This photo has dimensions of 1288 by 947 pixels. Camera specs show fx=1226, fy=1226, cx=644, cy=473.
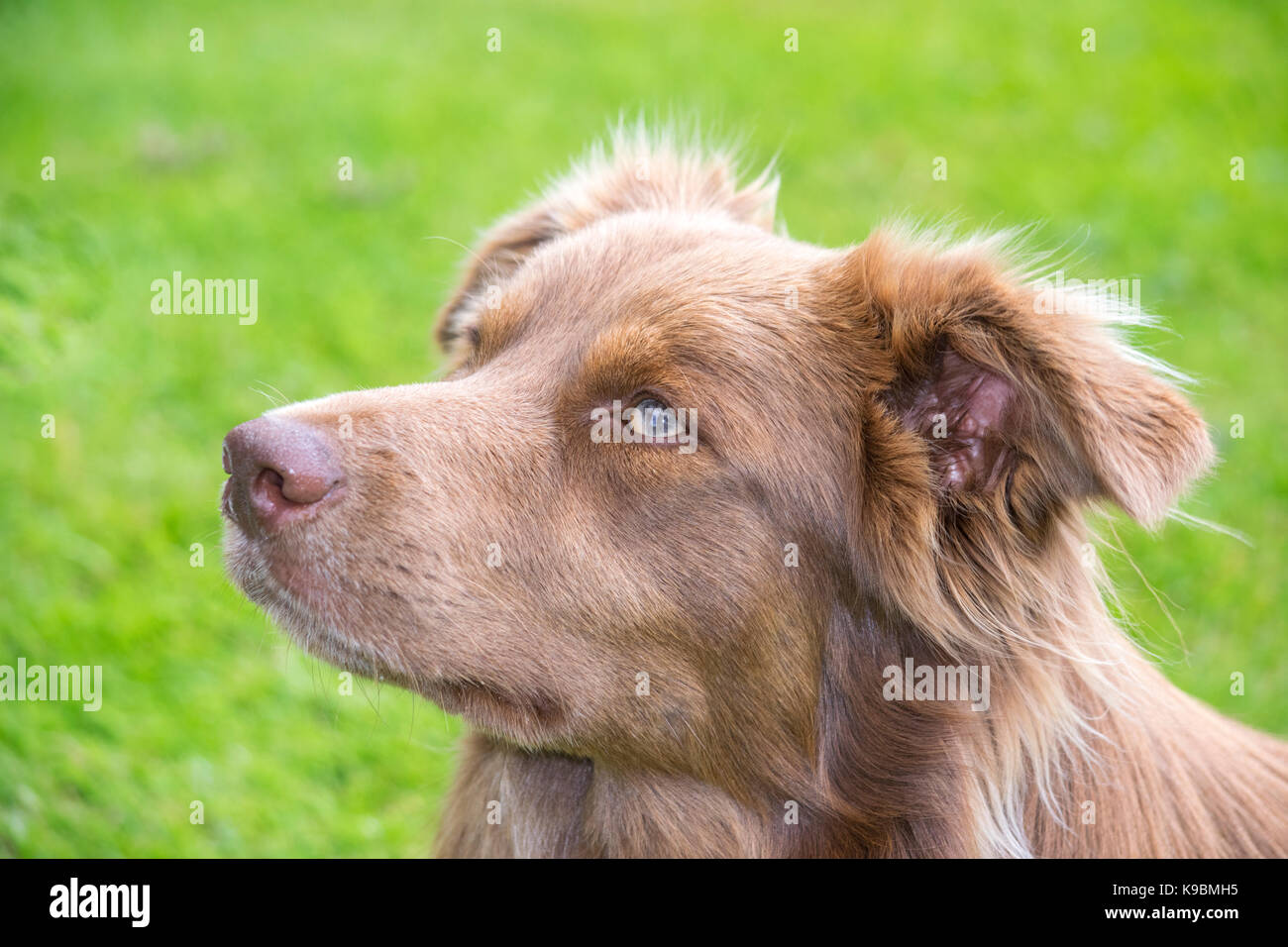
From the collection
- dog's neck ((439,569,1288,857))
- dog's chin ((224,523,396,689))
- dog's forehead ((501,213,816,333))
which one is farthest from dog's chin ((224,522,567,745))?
dog's forehead ((501,213,816,333))

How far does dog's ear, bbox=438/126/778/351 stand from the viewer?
4.29 m

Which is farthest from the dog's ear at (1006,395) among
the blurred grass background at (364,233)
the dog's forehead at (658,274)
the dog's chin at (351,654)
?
the dog's chin at (351,654)

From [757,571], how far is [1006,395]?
2.45 ft

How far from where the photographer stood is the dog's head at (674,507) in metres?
2.98

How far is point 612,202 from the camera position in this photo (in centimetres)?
433

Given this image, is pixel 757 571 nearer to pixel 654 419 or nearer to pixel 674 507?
pixel 674 507

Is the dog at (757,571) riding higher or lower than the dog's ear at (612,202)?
lower

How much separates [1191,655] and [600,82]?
7.58 m

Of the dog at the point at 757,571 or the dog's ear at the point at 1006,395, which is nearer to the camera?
the dog's ear at the point at 1006,395

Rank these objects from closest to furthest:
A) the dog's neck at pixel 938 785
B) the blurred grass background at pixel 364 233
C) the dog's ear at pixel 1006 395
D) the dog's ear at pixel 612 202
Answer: the dog's ear at pixel 1006 395
the dog's neck at pixel 938 785
the dog's ear at pixel 612 202
the blurred grass background at pixel 364 233

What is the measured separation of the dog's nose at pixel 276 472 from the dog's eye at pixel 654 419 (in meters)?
0.76

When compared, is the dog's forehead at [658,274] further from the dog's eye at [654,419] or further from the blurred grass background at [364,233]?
the blurred grass background at [364,233]

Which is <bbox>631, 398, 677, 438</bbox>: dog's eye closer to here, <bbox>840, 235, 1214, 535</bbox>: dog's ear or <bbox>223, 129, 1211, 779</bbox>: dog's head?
<bbox>223, 129, 1211, 779</bbox>: dog's head
